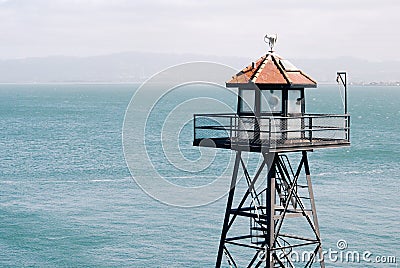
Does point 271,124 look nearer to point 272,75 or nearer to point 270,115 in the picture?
point 270,115

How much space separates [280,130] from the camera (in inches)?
1100

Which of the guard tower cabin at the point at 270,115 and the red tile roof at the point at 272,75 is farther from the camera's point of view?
the red tile roof at the point at 272,75

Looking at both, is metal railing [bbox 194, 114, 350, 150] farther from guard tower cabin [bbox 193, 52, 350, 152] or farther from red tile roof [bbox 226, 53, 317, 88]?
red tile roof [bbox 226, 53, 317, 88]

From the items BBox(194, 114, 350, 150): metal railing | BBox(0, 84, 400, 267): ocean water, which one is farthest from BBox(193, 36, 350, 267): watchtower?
BBox(0, 84, 400, 267): ocean water

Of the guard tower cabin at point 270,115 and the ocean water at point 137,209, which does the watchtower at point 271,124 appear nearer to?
the guard tower cabin at point 270,115

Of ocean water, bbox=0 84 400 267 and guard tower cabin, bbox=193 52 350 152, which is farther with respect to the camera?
ocean water, bbox=0 84 400 267

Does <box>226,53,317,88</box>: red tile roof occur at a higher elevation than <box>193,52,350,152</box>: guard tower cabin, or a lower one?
higher

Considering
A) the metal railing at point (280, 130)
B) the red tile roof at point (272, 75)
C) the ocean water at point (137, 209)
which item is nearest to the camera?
the metal railing at point (280, 130)

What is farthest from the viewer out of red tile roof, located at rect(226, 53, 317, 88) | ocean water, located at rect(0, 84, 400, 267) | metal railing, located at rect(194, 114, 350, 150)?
ocean water, located at rect(0, 84, 400, 267)

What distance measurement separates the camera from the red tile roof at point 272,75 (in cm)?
2822

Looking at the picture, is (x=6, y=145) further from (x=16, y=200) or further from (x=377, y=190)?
(x=377, y=190)

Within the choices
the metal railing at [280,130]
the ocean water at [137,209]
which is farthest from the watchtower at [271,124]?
the ocean water at [137,209]

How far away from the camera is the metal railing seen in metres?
27.8

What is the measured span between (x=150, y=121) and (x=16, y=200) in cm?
10943
